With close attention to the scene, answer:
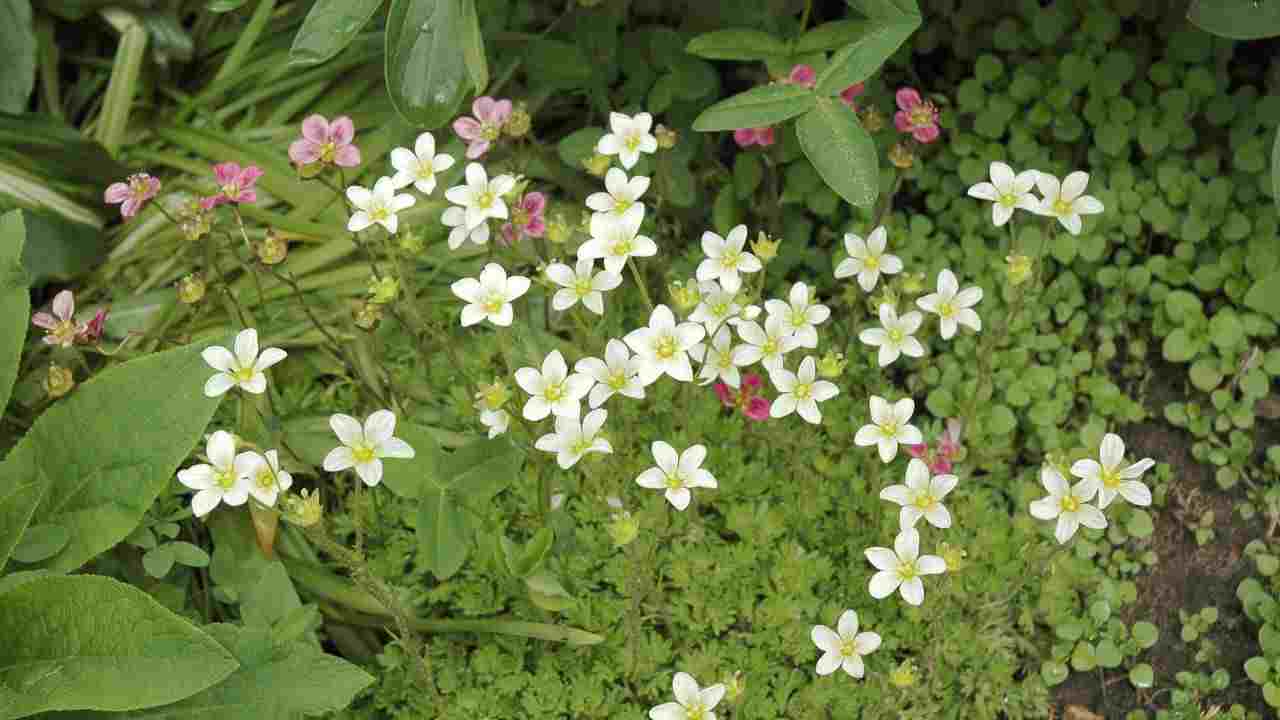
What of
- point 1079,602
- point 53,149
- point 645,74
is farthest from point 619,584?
point 53,149

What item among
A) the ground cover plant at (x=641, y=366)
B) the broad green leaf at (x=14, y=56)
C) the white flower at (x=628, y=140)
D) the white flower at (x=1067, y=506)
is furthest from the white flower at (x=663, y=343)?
the broad green leaf at (x=14, y=56)

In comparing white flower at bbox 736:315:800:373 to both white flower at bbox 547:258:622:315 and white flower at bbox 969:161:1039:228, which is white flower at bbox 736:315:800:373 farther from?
white flower at bbox 969:161:1039:228

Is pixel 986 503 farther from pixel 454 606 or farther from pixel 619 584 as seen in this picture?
pixel 454 606

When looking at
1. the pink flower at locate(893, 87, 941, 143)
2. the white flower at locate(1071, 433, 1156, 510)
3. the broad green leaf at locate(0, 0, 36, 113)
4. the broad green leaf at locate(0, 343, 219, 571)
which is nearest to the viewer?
the white flower at locate(1071, 433, 1156, 510)

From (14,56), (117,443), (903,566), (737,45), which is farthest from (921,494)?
(14,56)

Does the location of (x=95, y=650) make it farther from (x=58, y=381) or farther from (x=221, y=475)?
(x=58, y=381)

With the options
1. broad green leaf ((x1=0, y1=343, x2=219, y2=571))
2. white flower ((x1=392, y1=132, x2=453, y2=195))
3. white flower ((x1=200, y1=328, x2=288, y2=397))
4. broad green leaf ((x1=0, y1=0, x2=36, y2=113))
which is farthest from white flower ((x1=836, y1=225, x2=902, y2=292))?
broad green leaf ((x1=0, y1=0, x2=36, y2=113))

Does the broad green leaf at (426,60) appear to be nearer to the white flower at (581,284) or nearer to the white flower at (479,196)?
the white flower at (479,196)

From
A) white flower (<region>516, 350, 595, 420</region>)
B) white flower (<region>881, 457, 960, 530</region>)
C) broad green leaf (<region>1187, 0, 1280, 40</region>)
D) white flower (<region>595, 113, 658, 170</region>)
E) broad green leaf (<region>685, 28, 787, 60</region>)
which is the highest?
broad green leaf (<region>1187, 0, 1280, 40</region>)
